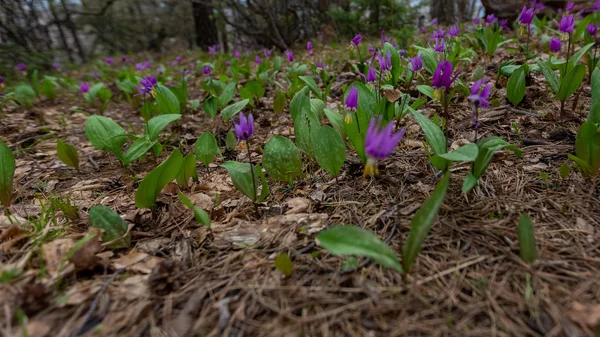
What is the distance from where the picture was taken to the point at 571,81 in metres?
2.14

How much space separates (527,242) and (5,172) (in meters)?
2.42

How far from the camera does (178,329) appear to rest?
112 centimetres

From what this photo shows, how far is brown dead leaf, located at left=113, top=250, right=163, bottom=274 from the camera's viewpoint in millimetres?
1410

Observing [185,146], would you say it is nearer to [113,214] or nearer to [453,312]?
[113,214]

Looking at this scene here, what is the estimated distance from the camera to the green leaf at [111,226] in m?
A: 1.54

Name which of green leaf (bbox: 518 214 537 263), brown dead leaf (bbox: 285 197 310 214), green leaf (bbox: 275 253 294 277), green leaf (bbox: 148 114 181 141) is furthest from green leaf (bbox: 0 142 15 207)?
green leaf (bbox: 518 214 537 263)

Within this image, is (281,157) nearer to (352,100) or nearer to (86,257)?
(352,100)

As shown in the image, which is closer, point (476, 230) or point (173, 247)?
point (476, 230)

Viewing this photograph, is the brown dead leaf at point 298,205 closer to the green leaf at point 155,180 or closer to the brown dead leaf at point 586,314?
the green leaf at point 155,180

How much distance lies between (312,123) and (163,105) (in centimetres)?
159

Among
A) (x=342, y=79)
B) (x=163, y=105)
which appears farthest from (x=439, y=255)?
(x=342, y=79)

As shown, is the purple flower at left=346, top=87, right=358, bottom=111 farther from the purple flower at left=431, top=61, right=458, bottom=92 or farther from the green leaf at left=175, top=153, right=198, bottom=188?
the green leaf at left=175, top=153, right=198, bottom=188

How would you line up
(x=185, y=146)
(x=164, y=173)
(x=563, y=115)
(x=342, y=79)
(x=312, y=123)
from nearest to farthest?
(x=164, y=173) → (x=312, y=123) → (x=563, y=115) → (x=185, y=146) → (x=342, y=79)

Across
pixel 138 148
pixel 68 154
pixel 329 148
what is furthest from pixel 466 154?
pixel 68 154
